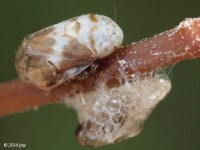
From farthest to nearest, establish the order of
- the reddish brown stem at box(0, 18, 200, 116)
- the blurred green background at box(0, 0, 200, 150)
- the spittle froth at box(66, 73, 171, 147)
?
the blurred green background at box(0, 0, 200, 150) < the spittle froth at box(66, 73, 171, 147) < the reddish brown stem at box(0, 18, 200, 116)

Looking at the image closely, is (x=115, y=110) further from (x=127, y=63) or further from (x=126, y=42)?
(x=126, y=42)

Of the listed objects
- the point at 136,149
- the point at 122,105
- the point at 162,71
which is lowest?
Result: the point at 136,149

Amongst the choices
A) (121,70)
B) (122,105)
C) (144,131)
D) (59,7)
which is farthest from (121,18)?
(121,70)

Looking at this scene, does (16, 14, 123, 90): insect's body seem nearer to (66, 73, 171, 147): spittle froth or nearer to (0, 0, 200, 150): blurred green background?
(66, 73, 171, 147): spittle froth

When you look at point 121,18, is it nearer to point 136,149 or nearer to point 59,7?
point 59,7

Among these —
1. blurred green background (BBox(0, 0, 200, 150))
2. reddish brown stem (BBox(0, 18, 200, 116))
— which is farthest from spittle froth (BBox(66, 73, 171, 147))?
blurred green background (BBox(0, 0, 200, 150))

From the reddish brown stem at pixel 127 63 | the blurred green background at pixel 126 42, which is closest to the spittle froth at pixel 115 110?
the reddish brown stem at pixel 127 63

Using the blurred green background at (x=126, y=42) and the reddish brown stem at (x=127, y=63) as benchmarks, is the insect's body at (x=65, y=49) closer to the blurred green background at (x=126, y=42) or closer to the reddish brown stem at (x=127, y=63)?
the reddish brown stem at (x=127, y=63)
